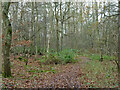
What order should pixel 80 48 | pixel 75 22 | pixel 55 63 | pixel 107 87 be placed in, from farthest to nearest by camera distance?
pixel 75 22, pixel 80 48, pixel 55 63, pixel 107 87

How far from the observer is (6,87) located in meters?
3.40

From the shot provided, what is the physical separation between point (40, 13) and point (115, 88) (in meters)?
10.3

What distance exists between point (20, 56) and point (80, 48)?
9.38m

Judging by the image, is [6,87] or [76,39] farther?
[76,39]

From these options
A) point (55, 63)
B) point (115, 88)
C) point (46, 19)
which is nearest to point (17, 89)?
point (115, 88)

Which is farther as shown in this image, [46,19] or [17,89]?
[46,19]

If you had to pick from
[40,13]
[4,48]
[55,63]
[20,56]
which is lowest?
[55,63]

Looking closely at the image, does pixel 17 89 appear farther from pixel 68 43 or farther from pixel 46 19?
pixel 68 43

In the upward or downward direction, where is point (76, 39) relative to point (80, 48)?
upward

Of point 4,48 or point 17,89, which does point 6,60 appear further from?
point 17,89

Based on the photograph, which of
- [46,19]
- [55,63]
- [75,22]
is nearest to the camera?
[55,63]

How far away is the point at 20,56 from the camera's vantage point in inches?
316

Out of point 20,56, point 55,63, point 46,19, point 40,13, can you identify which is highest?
point 40,13

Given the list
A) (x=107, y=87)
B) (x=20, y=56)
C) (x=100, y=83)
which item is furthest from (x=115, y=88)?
(x=20, y=56)
